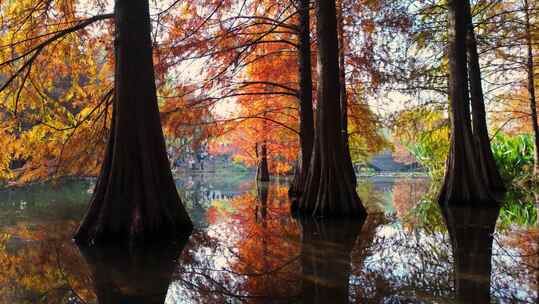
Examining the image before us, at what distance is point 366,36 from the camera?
11.0 meters

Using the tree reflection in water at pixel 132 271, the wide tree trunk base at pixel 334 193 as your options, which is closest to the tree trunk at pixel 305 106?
the wide tree trunk base at pixel 334 193

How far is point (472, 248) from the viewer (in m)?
4.22

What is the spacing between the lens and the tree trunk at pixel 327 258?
2971 millimetres

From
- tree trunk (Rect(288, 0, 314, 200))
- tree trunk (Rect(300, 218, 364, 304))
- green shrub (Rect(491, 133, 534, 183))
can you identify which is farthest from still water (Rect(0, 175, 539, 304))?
green shrub (Rect(491, 133, 534, 183))

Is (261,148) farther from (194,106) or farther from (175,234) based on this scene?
(175,234)

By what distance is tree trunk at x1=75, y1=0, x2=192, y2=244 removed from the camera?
5.19m

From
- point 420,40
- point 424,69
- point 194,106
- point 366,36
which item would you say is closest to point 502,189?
point 424,69

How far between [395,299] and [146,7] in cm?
523

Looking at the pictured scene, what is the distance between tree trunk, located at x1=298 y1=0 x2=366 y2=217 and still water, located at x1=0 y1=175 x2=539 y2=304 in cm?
51

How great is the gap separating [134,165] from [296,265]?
276cm

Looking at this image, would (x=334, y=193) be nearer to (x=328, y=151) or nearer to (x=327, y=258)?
(x=328, y=151)

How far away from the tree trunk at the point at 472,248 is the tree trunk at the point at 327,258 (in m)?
0.88

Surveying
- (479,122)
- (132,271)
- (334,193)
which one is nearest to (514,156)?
(479,122)

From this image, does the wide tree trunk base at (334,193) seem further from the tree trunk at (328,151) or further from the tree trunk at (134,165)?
the tree trunk at (134,165)
